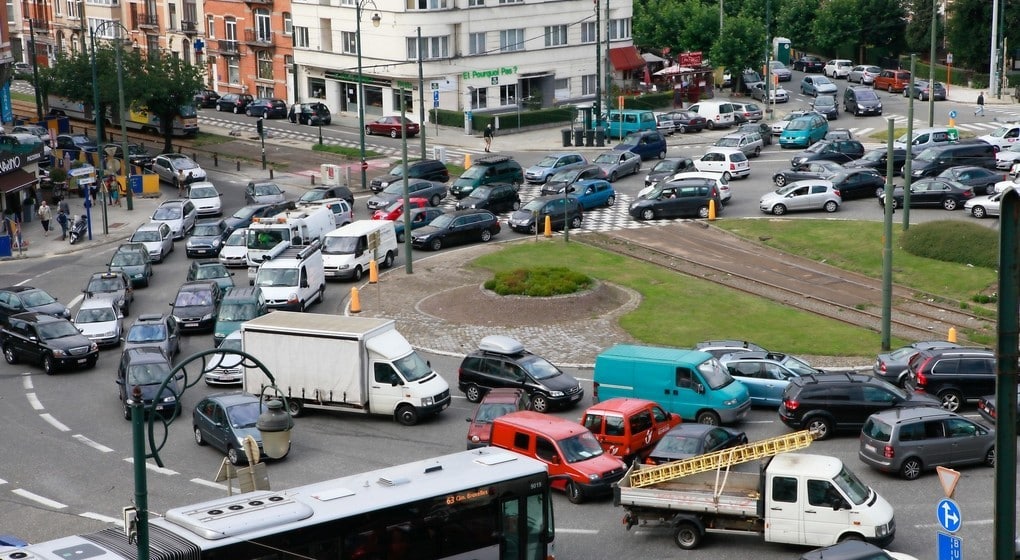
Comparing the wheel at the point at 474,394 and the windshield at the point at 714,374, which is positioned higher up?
the windshield at the point at 714,374

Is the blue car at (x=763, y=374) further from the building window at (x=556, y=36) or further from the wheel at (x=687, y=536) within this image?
the building window at (x=556, y=36)

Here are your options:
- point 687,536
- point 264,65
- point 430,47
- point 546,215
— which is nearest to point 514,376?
point 687,536

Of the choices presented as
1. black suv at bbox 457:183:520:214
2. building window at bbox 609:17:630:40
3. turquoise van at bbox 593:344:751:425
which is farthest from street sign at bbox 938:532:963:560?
building window at bbox 609:17:630:40

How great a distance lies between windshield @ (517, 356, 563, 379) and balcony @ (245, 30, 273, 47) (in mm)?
63946

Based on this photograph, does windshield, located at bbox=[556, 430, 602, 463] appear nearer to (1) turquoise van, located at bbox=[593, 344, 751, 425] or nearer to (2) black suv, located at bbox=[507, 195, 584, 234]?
(1) turquoise van, located at bbox=[593, 344, 751, 425]

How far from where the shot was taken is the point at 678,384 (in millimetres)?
30234

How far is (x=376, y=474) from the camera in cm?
1959

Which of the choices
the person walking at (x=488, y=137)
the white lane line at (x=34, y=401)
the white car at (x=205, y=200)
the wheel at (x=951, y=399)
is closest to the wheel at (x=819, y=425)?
the wheel at (x=951, y=399)

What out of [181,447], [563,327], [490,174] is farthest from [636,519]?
[490,174]

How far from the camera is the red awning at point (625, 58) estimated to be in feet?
294

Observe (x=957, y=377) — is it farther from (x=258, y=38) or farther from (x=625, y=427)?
(x=258, y=38)

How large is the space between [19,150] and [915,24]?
65056mm

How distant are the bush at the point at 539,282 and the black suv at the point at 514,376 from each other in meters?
8.03

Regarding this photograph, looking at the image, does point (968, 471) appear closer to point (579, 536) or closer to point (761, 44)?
point (579, 536)
